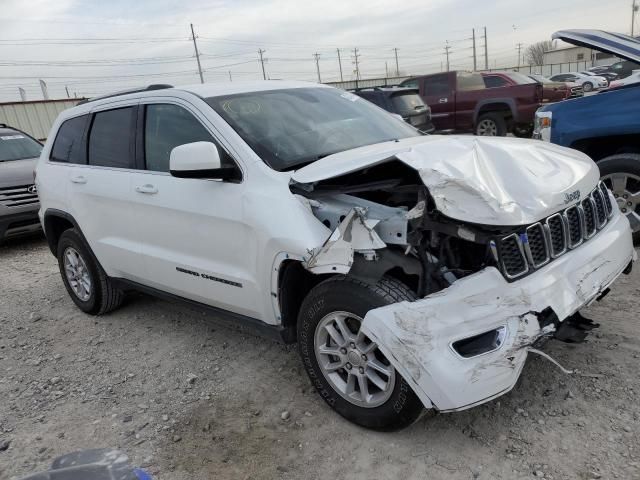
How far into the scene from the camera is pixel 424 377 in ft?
7.48

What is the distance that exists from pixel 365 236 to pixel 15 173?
280 inches

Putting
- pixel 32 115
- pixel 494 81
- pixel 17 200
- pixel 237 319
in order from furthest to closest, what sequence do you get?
pixel 32 115, pixel 494 81, pixel 17 200, pixel 237 319

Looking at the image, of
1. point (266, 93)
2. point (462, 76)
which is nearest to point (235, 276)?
point (266, 93)

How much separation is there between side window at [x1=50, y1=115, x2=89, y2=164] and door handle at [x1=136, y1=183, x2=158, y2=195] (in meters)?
1.03

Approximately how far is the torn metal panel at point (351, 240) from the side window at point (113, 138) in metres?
2.04

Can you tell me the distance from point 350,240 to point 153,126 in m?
1.98

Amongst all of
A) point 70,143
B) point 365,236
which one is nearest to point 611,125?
point 365,236

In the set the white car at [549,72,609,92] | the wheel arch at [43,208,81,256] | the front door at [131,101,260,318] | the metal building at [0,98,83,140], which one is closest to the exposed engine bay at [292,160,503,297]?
the front door at [131,101,260,318]

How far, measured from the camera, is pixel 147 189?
361 centimetres

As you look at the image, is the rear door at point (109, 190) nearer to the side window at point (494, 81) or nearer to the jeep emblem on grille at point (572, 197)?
the jeep emblem on grille at point (572, 197)

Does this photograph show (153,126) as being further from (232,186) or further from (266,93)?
(232,186)

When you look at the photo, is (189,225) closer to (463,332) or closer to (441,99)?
(463,332)

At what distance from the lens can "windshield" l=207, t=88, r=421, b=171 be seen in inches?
124

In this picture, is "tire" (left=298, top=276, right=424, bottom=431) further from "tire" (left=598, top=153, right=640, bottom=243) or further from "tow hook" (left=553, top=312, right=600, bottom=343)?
"tire" (left=598, top=153, right=640, bottom=243)
